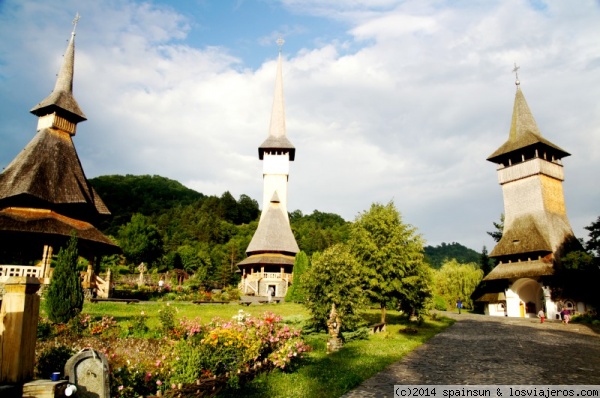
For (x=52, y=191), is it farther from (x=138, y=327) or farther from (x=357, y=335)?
(x=357, y=335)

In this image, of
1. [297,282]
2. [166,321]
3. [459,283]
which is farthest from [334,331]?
[459,283]

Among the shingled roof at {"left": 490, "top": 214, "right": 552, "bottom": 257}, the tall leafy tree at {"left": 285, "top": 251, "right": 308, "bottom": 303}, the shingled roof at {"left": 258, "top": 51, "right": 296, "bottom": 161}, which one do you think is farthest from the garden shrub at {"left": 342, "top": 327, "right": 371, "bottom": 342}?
the shingled roof at {"left": 258, "top": 51, "right": 296, "bottom": 161}

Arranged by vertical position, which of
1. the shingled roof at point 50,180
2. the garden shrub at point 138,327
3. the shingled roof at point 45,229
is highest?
the shingled roof at point 50,180

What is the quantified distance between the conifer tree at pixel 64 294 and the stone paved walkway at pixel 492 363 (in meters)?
11.0

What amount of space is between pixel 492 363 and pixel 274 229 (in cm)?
3210

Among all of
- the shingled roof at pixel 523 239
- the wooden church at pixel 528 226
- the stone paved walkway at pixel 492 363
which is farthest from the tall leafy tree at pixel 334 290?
the shingled roof at pixel 523 239

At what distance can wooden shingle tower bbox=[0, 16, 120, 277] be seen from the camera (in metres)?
23.5

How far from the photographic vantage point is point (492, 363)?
39.2 ft

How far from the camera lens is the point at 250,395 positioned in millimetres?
8469

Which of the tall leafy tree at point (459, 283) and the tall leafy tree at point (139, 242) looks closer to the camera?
the tall leafy tree at point (459, 283)

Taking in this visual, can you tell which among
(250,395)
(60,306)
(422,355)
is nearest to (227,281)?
(60,306)

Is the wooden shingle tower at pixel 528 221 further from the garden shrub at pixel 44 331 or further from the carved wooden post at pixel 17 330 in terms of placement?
the carved wooden post at pixel 17 330

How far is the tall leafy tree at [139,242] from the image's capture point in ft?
174

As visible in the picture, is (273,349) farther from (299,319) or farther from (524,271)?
(524,271)
